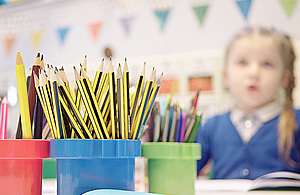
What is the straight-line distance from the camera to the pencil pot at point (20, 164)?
0.82 feet

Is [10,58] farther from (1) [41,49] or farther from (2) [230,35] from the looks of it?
(2) [230,35]

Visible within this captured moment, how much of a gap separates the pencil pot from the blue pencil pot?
Answer: 0.01 meters

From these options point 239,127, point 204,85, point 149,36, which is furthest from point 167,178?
point 149,36

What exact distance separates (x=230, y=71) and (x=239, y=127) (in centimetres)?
20

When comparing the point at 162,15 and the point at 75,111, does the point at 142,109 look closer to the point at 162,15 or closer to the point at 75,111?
Result: the point at 75,111

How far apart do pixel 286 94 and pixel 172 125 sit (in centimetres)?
86

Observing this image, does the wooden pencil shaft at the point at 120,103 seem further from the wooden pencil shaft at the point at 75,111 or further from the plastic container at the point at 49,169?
the plastic container at the point at 49,169

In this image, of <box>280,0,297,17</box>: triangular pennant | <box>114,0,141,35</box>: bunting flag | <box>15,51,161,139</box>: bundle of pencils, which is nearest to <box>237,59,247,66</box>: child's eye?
<box>280,0,297,17</box>: triangular pennant

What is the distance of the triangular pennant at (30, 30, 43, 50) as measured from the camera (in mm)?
1606

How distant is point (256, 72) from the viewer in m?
1.09

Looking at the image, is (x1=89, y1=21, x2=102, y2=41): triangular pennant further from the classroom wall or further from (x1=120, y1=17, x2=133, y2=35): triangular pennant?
(x1=120, y1=17, x2=133, y2=35): triangular pennant

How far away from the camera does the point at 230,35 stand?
1225mm

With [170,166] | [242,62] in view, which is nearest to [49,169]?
[170,166]

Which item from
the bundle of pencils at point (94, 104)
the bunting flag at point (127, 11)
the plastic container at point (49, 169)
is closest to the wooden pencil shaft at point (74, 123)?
the bundle of pencils at point (94, 104)
